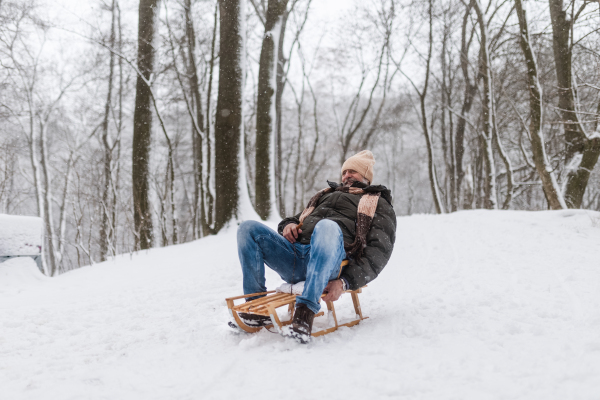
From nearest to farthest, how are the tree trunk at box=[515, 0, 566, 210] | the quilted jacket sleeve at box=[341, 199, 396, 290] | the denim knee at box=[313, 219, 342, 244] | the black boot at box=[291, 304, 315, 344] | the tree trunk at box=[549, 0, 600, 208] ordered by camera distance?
the black boot at box=[291, 304, 315, 344]
the denim knee at box=[313, 219, 342, 244]
the quilted jacket sleeve at box=[341, 199, 396, 290]
the tree trunk at box=[515, 0, 566, 210]
the tree trunk at box=[549, 0, 600, 208]

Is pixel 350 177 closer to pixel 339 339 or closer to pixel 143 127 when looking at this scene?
pixel 339 339

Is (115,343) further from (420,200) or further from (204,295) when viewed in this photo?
(420,200)

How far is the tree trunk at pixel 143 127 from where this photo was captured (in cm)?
809

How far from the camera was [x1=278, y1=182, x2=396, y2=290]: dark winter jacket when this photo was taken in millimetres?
2645

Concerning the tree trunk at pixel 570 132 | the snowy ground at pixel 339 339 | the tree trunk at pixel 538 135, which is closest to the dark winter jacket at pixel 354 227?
the snowy ground at pixel 339 339

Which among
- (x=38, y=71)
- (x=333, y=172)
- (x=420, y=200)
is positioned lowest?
(x=420, y=200)

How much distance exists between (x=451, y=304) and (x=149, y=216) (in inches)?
263

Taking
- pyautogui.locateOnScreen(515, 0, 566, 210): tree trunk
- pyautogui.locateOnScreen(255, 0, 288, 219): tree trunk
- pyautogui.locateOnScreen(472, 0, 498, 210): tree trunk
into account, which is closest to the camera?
pyautogui.locateOnScreen(515, 0, 566, 210): tree trunk

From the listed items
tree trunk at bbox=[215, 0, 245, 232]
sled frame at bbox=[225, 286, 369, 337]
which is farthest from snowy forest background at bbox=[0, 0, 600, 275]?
sled frame at bbox=[225, 286, 369, 337]

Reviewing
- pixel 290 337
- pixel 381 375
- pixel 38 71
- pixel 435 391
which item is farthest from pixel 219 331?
pixel 38 71

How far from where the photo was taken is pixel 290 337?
2387mm

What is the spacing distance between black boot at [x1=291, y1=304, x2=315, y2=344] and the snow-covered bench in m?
4.21

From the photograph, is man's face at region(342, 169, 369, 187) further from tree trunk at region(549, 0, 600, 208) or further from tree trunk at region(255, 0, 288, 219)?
tree trunk at region(549, 0, 600, 208)

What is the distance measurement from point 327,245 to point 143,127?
7.50 metres
